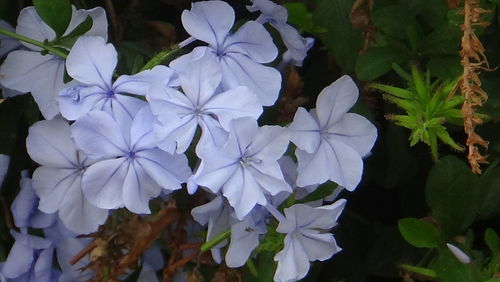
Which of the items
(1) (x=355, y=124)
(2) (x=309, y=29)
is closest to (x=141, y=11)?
(2) (x=309, y=29)

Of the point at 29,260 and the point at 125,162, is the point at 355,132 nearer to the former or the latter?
the point at 125,162

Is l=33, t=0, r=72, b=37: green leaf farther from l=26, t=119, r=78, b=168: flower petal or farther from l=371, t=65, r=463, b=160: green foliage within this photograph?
l=371, t=65, r=463, b=160: green foliage

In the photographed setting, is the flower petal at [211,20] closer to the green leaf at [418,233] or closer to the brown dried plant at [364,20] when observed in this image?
the brown dried plant at [364,20]

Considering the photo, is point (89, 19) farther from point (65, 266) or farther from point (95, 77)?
point (65, 266)

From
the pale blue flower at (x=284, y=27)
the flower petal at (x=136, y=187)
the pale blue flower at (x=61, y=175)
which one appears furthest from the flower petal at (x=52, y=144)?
the pale blue flower at (x=284, y=27)

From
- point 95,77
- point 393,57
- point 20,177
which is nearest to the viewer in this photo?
point 95,77

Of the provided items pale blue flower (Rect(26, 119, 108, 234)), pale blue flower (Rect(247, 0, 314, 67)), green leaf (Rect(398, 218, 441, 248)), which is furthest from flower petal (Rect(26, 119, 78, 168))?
green leaf (Rect(398, 218, 441, 248))
